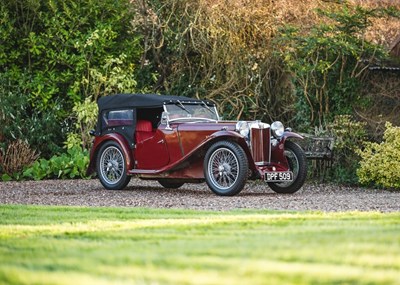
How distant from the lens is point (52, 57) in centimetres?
1608

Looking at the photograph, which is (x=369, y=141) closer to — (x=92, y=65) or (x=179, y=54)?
(x=179, y=54)

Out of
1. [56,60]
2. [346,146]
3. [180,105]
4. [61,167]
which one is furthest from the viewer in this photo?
[56,60]

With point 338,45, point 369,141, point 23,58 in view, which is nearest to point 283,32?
point 338,45

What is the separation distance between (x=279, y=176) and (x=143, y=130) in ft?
7.13

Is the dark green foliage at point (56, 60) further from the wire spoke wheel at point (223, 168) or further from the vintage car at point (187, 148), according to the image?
the wire spoke wheel at point (223, 168)

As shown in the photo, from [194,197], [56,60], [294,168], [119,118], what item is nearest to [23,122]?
[56,60]

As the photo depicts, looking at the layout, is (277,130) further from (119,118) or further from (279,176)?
(119,118)

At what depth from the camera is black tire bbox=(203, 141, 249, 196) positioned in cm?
1097

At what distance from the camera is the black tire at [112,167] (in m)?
12.5

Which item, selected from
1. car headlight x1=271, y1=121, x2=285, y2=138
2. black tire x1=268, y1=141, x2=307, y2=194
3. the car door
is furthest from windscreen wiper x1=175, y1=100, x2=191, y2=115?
black tire x1=268, y1=141, x2=307, y2=194

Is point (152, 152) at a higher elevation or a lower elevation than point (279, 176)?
higher

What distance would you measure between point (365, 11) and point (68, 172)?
5580 mm

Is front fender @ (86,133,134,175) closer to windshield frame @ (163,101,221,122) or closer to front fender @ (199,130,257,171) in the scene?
windshield frame @ (163,101,221,122)

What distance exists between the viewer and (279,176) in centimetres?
1134
